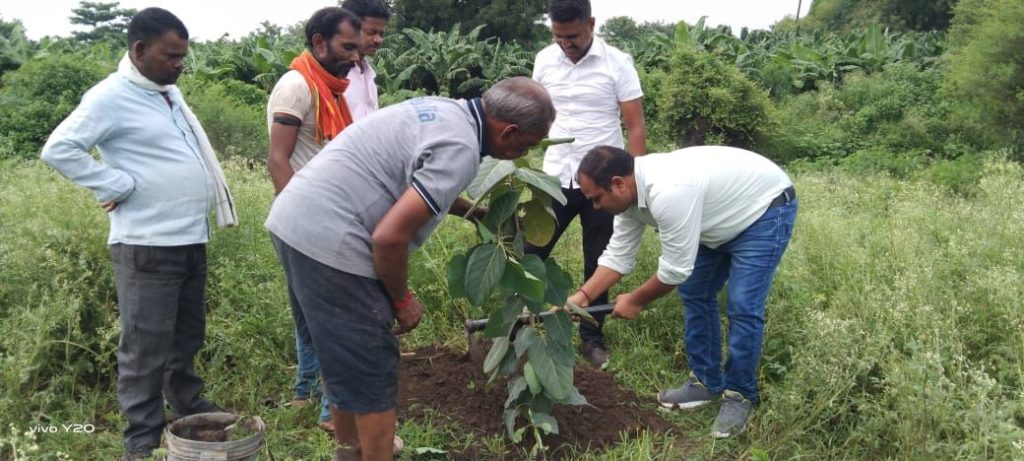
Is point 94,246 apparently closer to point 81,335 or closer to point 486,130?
point 81,335

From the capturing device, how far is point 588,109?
382 centimetres

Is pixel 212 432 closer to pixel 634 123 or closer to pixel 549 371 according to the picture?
pixel 549 371

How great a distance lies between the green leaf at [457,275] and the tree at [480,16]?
20239mm

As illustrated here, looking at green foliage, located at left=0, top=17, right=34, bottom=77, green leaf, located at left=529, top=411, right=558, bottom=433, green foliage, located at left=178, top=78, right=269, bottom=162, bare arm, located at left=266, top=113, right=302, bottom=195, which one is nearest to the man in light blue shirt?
bare arm, located at left=266, top=113, right=302, bottom=195

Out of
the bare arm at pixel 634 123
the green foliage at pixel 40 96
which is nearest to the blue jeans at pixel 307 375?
the bare arm at pixel 634 123

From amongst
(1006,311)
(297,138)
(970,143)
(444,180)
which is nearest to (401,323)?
(444,180)

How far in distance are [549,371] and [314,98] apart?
4.71ft

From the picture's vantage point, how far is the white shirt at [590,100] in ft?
12.5

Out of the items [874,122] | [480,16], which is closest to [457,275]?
[874,122]

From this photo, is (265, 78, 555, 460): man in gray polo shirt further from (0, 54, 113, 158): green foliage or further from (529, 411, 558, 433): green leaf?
(0, 54, 113, 158): green foliage

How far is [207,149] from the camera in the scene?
10.2ft

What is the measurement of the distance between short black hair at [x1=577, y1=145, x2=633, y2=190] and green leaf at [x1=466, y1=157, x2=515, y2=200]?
387 mm

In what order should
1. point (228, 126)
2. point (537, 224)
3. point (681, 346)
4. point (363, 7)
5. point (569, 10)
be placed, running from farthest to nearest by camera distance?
point (228, 126) < point (681, 346) < point (569, 10) < point (363, 7) < point (537, 224)

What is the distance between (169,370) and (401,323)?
51.2 inches
